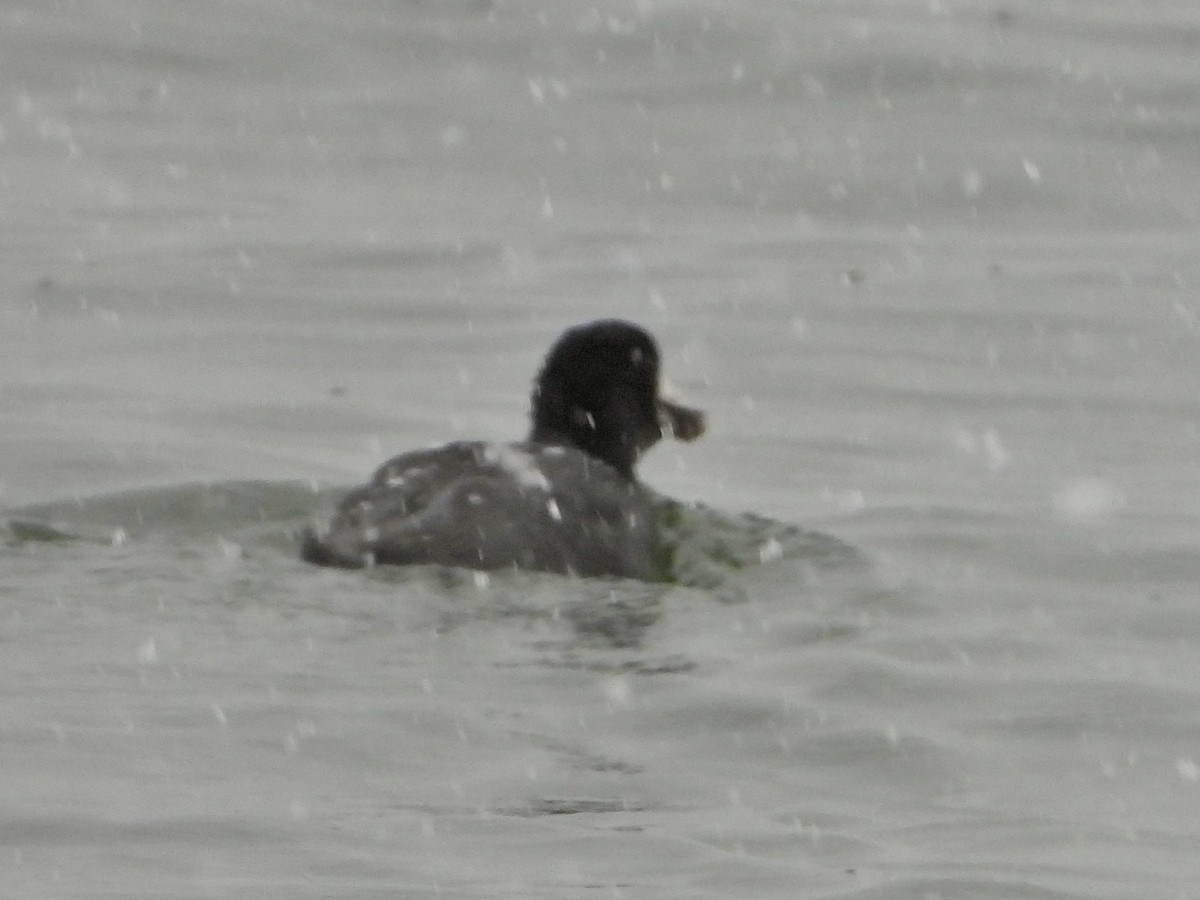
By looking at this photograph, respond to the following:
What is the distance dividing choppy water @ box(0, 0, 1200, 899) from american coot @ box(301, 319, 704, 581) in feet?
0.52

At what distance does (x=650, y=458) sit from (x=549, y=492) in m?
4.14

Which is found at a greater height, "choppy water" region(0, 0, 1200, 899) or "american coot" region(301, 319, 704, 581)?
"american coot" region(301, 319, 704, 581)

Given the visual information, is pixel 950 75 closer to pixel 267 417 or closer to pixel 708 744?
pixel 267 417

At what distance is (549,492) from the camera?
12.5 meters

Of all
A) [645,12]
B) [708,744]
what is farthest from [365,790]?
[645,12]

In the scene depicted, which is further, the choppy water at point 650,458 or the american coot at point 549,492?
the american coot at point 549,492

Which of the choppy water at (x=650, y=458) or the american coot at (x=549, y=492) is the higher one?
the american coot at (x=549, y=492)

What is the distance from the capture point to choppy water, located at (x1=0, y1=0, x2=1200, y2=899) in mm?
9523

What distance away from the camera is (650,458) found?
655 inches

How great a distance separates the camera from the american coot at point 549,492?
1205cm

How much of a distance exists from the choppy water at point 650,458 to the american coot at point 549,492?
16 cm

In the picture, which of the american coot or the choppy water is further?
the american coot

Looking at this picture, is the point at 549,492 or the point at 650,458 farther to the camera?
the point at 650,458

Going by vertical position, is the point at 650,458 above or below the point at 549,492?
below
